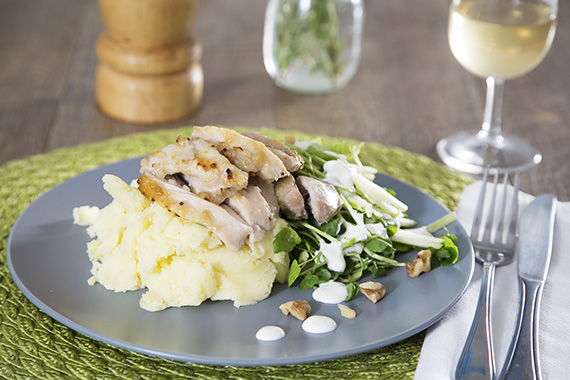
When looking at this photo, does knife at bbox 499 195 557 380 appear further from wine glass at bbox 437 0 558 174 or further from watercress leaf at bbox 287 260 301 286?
wine glass at bbox 437 0 558 174

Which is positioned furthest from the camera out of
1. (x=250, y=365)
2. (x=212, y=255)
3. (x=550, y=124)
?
(x=550, y=124)

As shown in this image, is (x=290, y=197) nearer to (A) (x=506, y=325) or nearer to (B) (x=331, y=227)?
(B) (x=331, y=227)

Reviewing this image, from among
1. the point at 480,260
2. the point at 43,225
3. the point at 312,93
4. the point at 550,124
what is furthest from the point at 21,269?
the point at 550,124

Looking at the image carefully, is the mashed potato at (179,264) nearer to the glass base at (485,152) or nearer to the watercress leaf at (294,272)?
the watercress leaf at (294,272)

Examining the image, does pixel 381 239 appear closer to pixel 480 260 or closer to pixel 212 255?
pixel 480 260

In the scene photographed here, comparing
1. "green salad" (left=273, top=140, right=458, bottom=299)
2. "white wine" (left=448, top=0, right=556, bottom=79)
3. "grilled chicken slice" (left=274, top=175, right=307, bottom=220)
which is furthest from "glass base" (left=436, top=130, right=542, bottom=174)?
"grilled chicken slice" (left=274, top=175, right=307, bottom=220)
